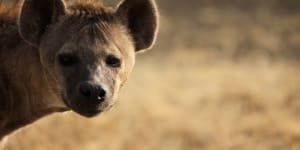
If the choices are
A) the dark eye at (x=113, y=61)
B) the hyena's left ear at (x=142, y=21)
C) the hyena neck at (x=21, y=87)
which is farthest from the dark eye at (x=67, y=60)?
the hyena's left ear at (x=142, y=21)

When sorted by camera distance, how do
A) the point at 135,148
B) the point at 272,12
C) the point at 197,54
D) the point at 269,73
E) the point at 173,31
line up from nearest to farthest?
the point at 135,148, the point at 269,73, the point at 197,54, the point at 173,31, the point at 272,12

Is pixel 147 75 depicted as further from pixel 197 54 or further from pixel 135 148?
pixel 135 148

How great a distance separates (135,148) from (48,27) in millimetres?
3983

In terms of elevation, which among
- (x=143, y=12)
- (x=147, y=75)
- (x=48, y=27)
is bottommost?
(x=147, y=75)

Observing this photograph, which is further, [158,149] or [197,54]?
[197,54]

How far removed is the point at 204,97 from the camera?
12828mm

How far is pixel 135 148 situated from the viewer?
33.1 ft

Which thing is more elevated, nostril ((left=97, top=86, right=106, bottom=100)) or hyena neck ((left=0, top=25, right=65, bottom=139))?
nostril ((left=97, top=86, right=106, bottom=100))

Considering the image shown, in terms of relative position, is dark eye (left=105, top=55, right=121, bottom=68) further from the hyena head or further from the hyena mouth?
the hyena mouth

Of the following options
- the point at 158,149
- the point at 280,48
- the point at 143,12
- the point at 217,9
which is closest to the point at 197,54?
the point at 280,48

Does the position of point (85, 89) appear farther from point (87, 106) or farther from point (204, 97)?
point (204, 97)

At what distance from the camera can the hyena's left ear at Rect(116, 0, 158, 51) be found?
6.47 meters

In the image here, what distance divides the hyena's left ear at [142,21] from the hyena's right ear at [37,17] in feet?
1.51

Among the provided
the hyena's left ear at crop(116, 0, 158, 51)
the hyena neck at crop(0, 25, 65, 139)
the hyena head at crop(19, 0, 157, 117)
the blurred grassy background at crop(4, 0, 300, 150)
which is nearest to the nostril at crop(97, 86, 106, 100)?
the hyena head at crop(19, 0, 157, 117)
